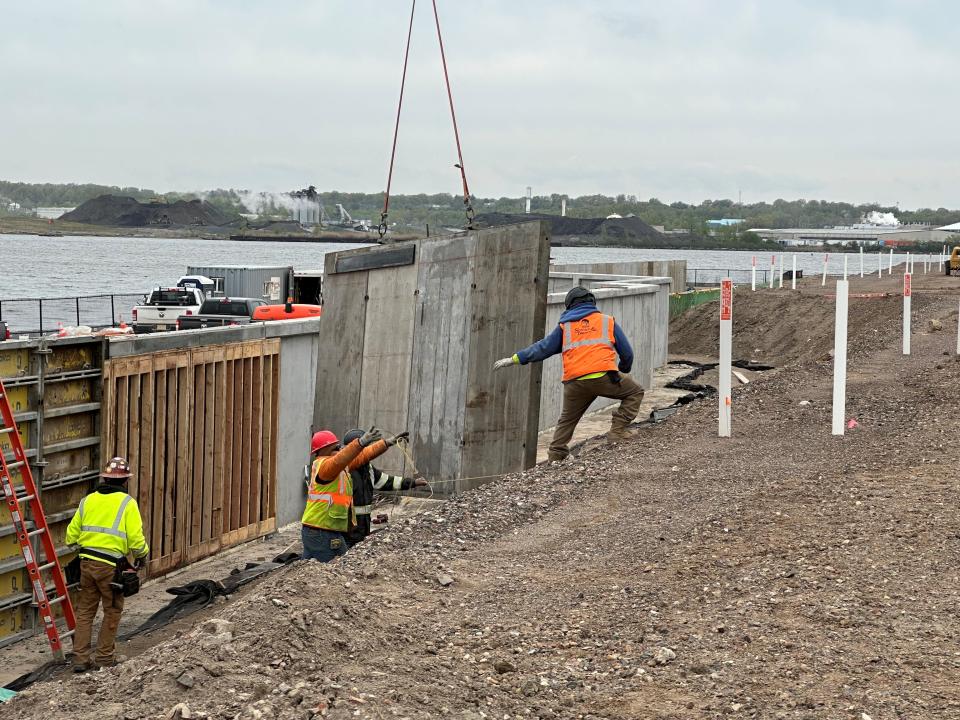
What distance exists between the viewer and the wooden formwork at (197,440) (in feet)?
39.1

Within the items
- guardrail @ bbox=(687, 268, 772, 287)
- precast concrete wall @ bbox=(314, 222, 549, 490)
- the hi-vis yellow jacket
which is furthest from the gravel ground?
guardrail @ bbox=(687, 268, 772, 287)

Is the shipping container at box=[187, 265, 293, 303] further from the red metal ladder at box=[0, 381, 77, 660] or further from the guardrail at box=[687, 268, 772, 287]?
the guardrail at box=[687, 268, 772, 287]

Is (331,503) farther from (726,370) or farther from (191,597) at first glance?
(726,370)

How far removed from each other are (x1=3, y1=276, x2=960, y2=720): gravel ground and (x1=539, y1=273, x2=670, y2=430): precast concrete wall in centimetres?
917

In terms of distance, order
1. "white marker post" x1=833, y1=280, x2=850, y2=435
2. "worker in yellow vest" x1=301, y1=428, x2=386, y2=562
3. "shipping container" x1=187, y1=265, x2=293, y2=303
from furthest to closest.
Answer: "shipping container" x1=187, y1=265, x2=293, y2=303 < "white marker post" x1=833, y1=280, x2=850, y2=435 < "worker in yellow vest" x1=301, y1=428, x2=386, y2=562

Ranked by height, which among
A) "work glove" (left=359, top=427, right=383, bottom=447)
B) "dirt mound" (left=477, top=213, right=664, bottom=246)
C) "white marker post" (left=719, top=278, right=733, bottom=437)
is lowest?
"work glove" (left=359, top=427, right=383, bottom=447)

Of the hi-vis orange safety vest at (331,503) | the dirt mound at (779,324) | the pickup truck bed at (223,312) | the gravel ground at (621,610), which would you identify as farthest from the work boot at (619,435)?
the dirt mound at (779,324)

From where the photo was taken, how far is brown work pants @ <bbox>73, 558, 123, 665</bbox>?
30.7 ft

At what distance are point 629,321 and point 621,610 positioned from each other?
18.4 m

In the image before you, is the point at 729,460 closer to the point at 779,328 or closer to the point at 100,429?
the point at 100,429

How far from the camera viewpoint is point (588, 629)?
6.20 metres

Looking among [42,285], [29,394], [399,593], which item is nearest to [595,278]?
[29,394]

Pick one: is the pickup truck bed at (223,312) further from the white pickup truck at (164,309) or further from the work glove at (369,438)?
the work glove at (369,438)

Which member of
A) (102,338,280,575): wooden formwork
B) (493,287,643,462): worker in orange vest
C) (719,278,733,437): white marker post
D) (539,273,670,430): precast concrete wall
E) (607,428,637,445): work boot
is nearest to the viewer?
(719,278,733,437): white marker post
